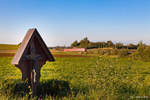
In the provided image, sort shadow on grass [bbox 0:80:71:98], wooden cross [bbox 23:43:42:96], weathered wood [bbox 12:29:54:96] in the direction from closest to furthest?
shadow on grass [bbox 0:80:71:98] → weathered wood [bbox 12:29:54:96] → wooden cross [bbox 23:43:42:96]

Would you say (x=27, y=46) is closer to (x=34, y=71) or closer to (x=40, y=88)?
(x=34, y=71)

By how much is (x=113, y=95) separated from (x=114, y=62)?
1.10m

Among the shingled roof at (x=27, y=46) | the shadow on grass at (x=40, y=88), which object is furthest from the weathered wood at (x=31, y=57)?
the shadow on grass at (x=40, y=88)

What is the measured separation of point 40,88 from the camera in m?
5.45

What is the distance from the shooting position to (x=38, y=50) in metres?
5.35

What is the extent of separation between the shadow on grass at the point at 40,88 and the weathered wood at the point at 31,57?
0.28 metres

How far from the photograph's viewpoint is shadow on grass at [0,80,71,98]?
4676 mm

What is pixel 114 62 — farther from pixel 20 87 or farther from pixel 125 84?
pixel 20 87

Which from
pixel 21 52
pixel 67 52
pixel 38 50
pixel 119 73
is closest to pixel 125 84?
pixel 119 73

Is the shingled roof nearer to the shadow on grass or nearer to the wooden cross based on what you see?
the wooden cross

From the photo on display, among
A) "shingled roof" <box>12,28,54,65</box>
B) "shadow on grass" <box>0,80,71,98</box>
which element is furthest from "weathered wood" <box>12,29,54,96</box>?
"shadow on grass" <box>0,80,71,98</box>

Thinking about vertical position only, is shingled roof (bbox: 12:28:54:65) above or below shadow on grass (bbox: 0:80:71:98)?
above

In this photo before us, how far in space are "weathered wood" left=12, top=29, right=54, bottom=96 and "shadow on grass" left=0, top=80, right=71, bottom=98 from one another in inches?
11.1

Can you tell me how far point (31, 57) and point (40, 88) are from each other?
1130 mm
